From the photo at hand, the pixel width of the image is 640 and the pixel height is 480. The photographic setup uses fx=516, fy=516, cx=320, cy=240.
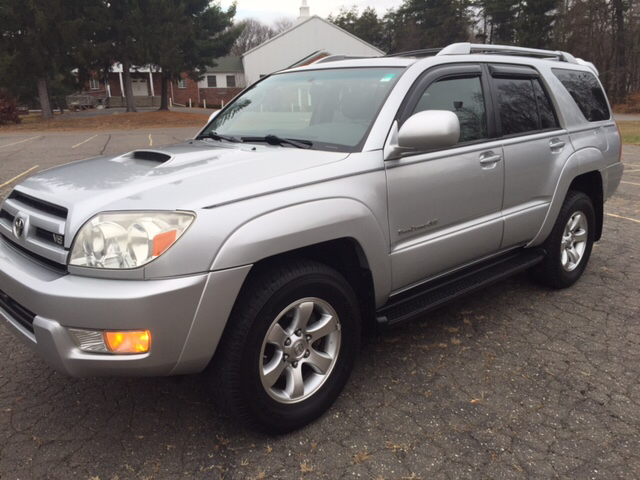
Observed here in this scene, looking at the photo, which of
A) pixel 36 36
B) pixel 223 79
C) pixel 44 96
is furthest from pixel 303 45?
pixel 36 36

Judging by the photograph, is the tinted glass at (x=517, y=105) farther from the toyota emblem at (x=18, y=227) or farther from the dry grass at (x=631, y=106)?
the dry grass at (x=631, y=106)

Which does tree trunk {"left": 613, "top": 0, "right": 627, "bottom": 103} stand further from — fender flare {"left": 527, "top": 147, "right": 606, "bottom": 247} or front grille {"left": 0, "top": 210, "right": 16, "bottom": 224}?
front grille {"left": 0, "top": 210, "right": 16, "bottom": 224}

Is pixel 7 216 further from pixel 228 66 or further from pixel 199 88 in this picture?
pixel 199 88

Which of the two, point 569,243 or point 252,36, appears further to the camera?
point 252,36

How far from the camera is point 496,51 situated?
12.4 ft

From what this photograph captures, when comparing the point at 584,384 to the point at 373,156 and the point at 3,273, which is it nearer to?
the point at 373,156

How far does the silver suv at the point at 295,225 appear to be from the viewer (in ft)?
6.82

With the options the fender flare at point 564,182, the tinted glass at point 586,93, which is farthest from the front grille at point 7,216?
the tinted glass at point 586,93

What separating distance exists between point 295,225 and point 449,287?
136 centimetres

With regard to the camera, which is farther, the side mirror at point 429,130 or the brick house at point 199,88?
the brick house at point 199,88

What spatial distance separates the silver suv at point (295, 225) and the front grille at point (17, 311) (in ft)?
0.04

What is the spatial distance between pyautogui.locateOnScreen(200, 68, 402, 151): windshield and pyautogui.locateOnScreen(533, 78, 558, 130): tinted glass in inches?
56.9

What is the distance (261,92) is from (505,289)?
2.60 metres

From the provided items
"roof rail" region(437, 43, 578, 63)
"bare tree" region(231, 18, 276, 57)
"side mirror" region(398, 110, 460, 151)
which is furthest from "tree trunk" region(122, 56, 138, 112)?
"bare tree" region(231, 18, 276, 57)
